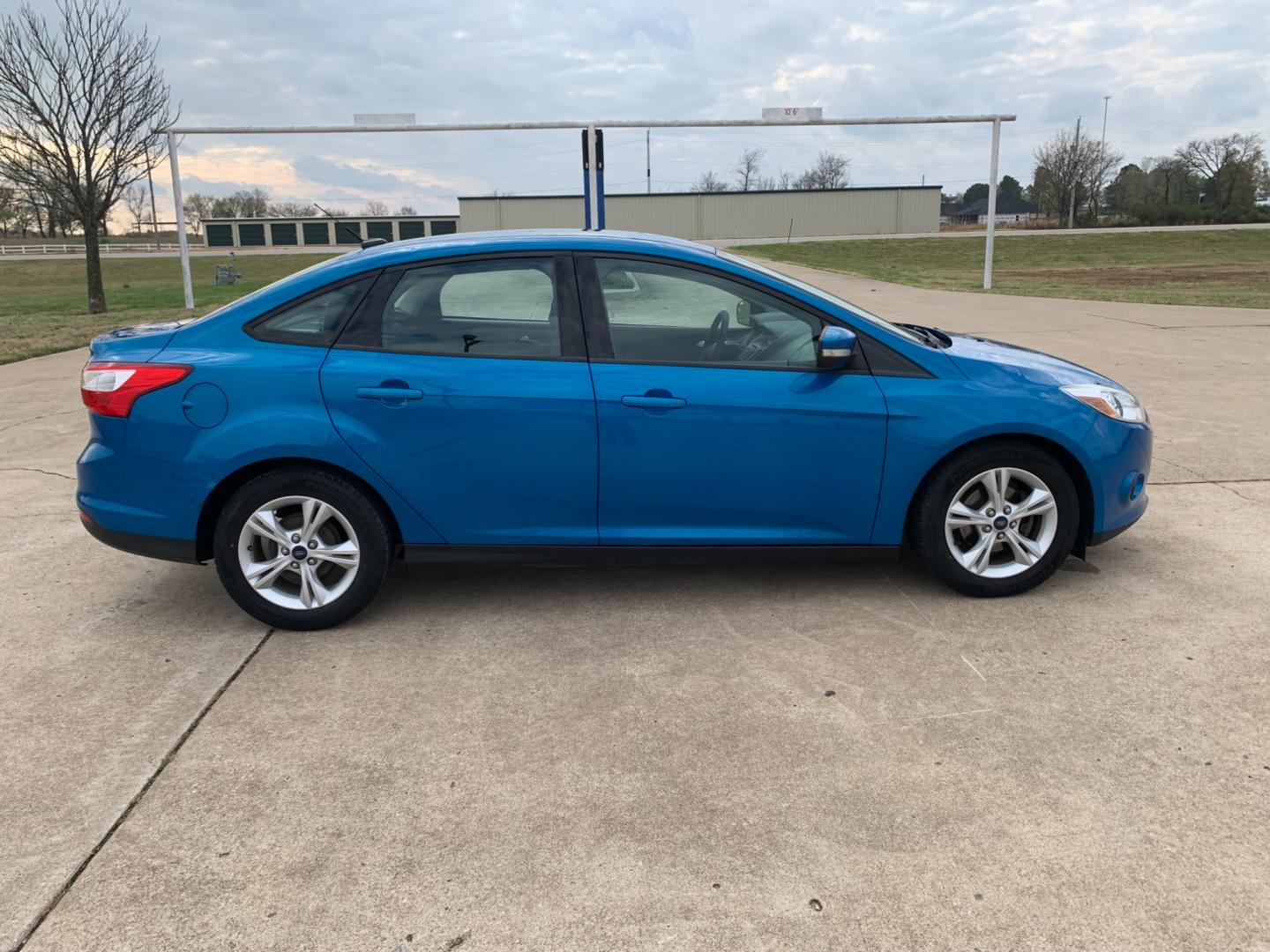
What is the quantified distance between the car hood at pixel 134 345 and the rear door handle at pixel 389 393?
A: 0.82 m

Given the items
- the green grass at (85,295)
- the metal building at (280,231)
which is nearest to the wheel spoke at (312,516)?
the green grass at (85,295)

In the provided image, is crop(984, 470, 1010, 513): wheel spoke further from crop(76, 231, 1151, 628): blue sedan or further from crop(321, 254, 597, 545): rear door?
crop(321, 254, 597, 545): rear door

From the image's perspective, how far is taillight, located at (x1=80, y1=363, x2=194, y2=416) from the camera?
3656 millimetres

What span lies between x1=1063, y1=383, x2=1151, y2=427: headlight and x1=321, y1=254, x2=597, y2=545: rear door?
2.05 metres

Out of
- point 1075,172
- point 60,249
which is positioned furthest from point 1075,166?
point 60,249

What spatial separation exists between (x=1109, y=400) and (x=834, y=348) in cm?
129

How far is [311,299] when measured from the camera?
3801 millimetres

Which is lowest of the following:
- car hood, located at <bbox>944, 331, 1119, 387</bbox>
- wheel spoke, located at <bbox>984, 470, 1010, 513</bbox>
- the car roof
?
wheel spoke, located at <bbox>984, 470, 1010, 513</bbox>

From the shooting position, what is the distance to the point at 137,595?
14.1 ft

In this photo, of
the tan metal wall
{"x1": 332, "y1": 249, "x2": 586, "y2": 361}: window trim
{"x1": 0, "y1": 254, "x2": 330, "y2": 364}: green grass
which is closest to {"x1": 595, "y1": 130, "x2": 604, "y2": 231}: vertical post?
{"x1": 0, "y1": 254, "x2": 330, "y2": 364}: green grass

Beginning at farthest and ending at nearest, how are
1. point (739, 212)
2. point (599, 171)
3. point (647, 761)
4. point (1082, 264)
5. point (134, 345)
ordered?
1. point (739, 212)
2. point (1082, 264)
3. point (599, 171)
4. point (134, 345)
5. point (647, 761)

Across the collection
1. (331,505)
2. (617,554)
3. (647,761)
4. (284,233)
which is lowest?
(647,761)

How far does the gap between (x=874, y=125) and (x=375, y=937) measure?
19.0 m

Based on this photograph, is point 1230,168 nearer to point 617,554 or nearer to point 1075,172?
point 1075,172
